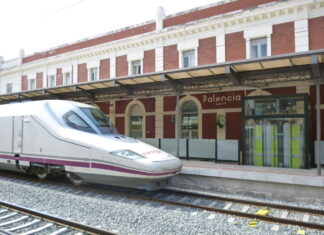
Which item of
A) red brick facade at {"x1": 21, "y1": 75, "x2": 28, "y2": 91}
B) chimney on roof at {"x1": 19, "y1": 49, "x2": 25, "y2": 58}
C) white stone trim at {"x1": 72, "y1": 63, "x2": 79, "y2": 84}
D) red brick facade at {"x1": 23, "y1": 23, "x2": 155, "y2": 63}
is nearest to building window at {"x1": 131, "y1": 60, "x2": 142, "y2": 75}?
red brick facade at {"x1": 23, "y1": 23, "x2": 155, "y2": 63}

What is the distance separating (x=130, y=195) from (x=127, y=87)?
5909mm

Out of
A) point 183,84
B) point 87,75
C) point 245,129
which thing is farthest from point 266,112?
point 87,75

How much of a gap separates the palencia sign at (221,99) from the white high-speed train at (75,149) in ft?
21.4

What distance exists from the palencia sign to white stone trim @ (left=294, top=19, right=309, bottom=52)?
340 cm

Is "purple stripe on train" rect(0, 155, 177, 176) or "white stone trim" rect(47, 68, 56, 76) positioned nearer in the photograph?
"purple stripe on train" rect(0, 155, 177, 176)

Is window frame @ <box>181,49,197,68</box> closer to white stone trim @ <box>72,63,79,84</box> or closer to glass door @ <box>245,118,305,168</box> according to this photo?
glass door @ <box>245,118,305,168</box>

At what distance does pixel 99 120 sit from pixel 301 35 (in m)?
10.1

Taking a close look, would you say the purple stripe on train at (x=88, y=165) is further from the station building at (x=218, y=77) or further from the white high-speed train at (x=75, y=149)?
the station building at (x=218, y=77)

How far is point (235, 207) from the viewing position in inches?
271

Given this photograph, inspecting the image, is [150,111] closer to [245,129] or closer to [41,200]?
[245,129]

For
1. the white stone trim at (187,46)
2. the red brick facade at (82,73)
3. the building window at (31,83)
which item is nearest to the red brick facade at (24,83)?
the building window at (31,83)

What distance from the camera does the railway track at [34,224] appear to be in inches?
199

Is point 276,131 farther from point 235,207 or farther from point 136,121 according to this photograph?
point 136,121

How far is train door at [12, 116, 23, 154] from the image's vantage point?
31.1ft
